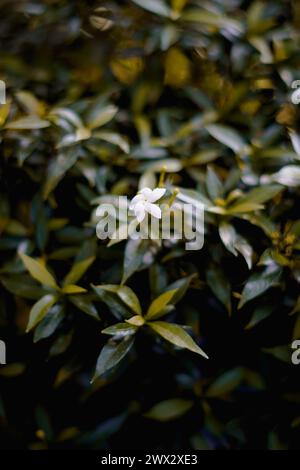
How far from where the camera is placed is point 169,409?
1.51 metres

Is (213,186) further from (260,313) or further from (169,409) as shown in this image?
(169,409)

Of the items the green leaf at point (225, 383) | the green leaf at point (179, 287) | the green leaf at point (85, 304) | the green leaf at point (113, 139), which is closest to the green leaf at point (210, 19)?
the green leaf at point (113, 139)

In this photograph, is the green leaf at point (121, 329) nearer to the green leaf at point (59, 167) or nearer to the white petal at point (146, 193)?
the white petal at point (146, 193)

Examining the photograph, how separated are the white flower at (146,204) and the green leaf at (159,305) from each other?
0.22 m

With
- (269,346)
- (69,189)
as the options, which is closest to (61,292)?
(69,189)

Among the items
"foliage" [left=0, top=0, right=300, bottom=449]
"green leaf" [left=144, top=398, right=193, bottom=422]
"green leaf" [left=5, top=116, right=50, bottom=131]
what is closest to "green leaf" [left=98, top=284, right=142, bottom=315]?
"foliage" [left=0, top=0, right=300, bottom=449]

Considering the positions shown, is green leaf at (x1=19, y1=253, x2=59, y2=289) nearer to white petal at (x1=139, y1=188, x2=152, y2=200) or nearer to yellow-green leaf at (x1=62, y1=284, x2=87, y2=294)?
yellow-green leaf at (x1=62, y1=284, x2=87, y2=294)

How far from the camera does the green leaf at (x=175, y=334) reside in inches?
48.3

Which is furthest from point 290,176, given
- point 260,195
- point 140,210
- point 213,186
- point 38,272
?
point 38,272

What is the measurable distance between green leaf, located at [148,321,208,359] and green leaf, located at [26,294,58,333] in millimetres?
264

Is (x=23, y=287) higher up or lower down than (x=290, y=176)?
lower down

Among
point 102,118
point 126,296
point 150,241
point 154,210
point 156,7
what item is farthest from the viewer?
point 156,7

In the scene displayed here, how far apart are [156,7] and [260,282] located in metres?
0.92

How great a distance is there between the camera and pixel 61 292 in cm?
141
